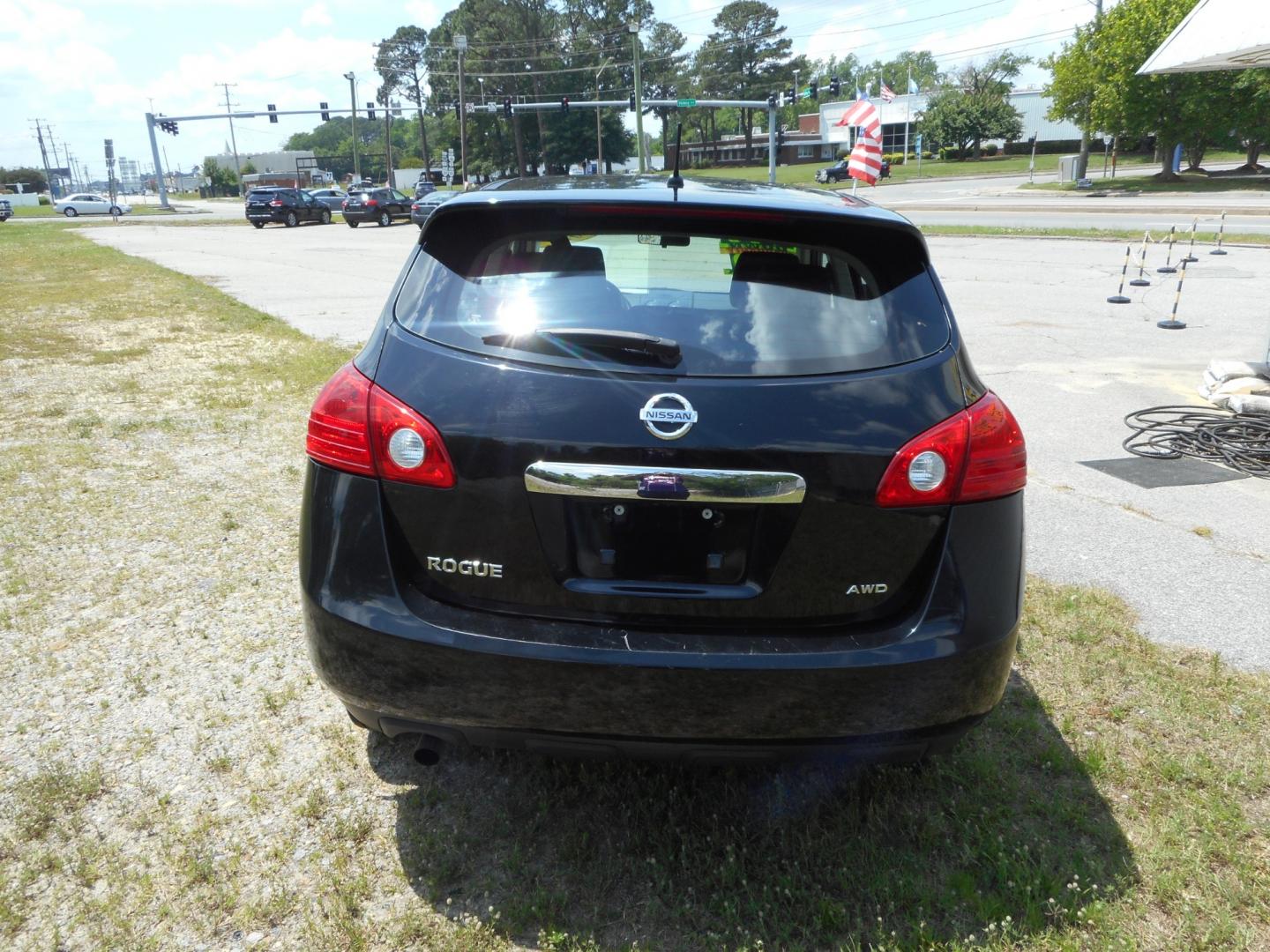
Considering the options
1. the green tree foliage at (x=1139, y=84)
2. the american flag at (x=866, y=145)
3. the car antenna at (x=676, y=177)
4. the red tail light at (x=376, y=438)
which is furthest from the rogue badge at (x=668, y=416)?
the green tree foliage at (x=1139, y=84)

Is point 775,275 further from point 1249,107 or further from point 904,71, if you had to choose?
point 904,71

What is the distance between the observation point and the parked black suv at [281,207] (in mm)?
43000

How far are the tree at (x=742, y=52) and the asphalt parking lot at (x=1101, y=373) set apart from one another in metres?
89.8

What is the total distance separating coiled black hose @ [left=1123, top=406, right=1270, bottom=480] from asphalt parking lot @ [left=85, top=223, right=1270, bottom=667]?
0.60 feet

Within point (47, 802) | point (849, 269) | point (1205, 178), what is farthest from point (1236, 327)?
point (1205, 178)

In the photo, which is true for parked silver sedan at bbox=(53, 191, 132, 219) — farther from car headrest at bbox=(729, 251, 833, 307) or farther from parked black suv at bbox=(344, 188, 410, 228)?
car headrest at bbox=(729, 251, 833, 307)

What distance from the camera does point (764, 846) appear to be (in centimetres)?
265

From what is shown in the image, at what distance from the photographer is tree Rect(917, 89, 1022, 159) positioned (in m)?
80.1

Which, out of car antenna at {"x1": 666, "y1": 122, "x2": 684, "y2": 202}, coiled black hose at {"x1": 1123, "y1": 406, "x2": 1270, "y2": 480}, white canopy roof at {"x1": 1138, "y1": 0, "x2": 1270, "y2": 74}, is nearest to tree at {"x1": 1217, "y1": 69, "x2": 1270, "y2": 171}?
white canopy roof at {"x1": 1138, "y1": 0, "x2": 1270, "y2": 74}

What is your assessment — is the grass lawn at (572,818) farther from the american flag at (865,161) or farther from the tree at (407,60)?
the tree at (407,60)

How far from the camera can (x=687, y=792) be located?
2863mm

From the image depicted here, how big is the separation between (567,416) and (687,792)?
4.30 feet

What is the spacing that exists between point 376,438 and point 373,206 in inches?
1634

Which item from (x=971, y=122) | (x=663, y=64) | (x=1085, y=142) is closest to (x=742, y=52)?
(x=663, y=64)
